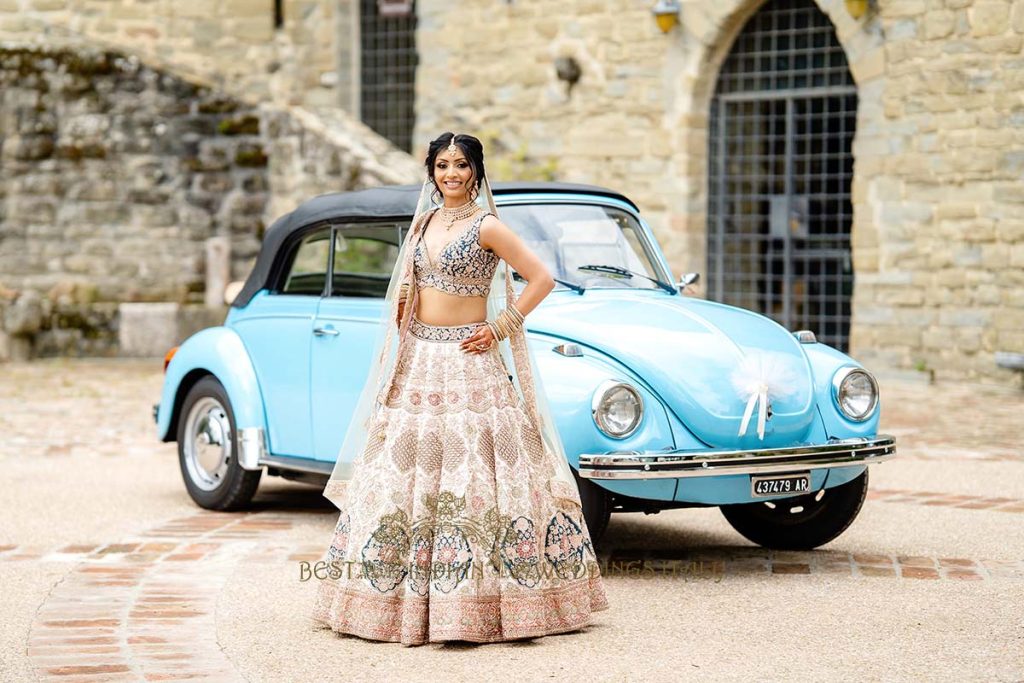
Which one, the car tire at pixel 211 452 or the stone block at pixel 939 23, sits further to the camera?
the stone block at pixel 939 23

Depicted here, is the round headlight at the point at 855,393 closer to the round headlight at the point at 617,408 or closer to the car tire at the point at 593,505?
the round headlight at the point at 617,408

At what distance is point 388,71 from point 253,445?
14.3 metres

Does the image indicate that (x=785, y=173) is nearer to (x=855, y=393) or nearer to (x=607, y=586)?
(x=855, y=393)

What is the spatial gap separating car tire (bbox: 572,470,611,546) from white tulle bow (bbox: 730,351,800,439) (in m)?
0.60

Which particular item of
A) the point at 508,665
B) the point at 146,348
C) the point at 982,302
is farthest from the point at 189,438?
the point at 146,348

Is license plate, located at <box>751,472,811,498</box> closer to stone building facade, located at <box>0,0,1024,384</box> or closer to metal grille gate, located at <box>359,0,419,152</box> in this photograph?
stone building facade, located at <box>0,0,1024,384</box>

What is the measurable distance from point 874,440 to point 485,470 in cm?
201

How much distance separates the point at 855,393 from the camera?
23.1 feet

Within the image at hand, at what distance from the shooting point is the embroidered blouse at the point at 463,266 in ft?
18.9

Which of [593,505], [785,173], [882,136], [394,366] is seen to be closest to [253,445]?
[593,505]

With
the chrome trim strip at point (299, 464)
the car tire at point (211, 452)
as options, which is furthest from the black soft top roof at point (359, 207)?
the chrome trim strip at point (299, 464)

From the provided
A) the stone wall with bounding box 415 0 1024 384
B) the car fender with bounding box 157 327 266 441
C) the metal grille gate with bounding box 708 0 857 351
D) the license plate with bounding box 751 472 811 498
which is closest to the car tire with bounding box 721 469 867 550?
the license plate with bounding box 751 472 811 498

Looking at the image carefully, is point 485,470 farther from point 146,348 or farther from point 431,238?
point 146,348

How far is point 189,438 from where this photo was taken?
28.4ft
